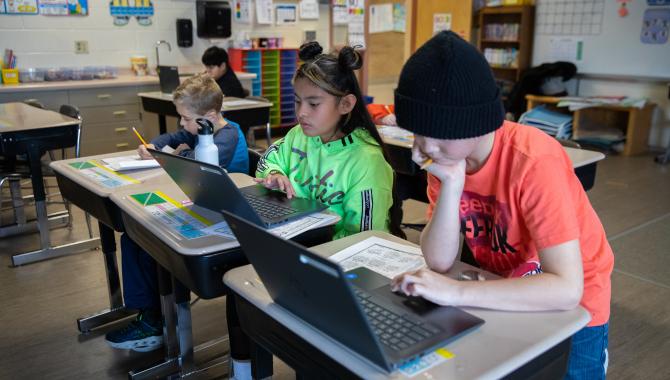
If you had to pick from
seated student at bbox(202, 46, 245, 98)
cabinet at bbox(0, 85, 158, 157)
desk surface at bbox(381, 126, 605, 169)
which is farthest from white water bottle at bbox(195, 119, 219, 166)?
cabinet at bbox(0, 85, 158, 157)

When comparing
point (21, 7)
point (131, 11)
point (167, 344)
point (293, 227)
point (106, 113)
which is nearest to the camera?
point (293, 227)

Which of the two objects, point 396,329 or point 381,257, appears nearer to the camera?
point 396,329

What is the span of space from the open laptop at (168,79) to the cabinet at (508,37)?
3773 mm

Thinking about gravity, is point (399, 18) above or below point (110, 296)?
above

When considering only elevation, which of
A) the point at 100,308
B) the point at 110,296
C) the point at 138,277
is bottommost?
the point at 100,308

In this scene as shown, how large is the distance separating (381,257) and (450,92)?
1.49ft

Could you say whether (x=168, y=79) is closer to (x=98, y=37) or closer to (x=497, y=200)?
(x=98, y=37)

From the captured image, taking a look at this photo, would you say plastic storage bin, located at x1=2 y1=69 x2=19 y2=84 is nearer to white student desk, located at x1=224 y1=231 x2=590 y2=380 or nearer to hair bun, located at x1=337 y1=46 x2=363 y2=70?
hair bun, located at x1=337 y1=46 x2=363 y2=70

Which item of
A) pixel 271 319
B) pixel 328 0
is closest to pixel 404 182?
pixel 271 319

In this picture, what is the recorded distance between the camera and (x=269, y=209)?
5.18 ft

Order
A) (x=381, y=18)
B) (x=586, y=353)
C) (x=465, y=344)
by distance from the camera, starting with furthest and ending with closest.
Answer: (x=381, y=18)
(x=586, y=353)
(x=465, y=344)

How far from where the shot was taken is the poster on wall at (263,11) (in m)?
6.68

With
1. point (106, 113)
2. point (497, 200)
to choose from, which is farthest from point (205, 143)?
point (106, 113)

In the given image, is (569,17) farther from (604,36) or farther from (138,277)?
(138,277)
